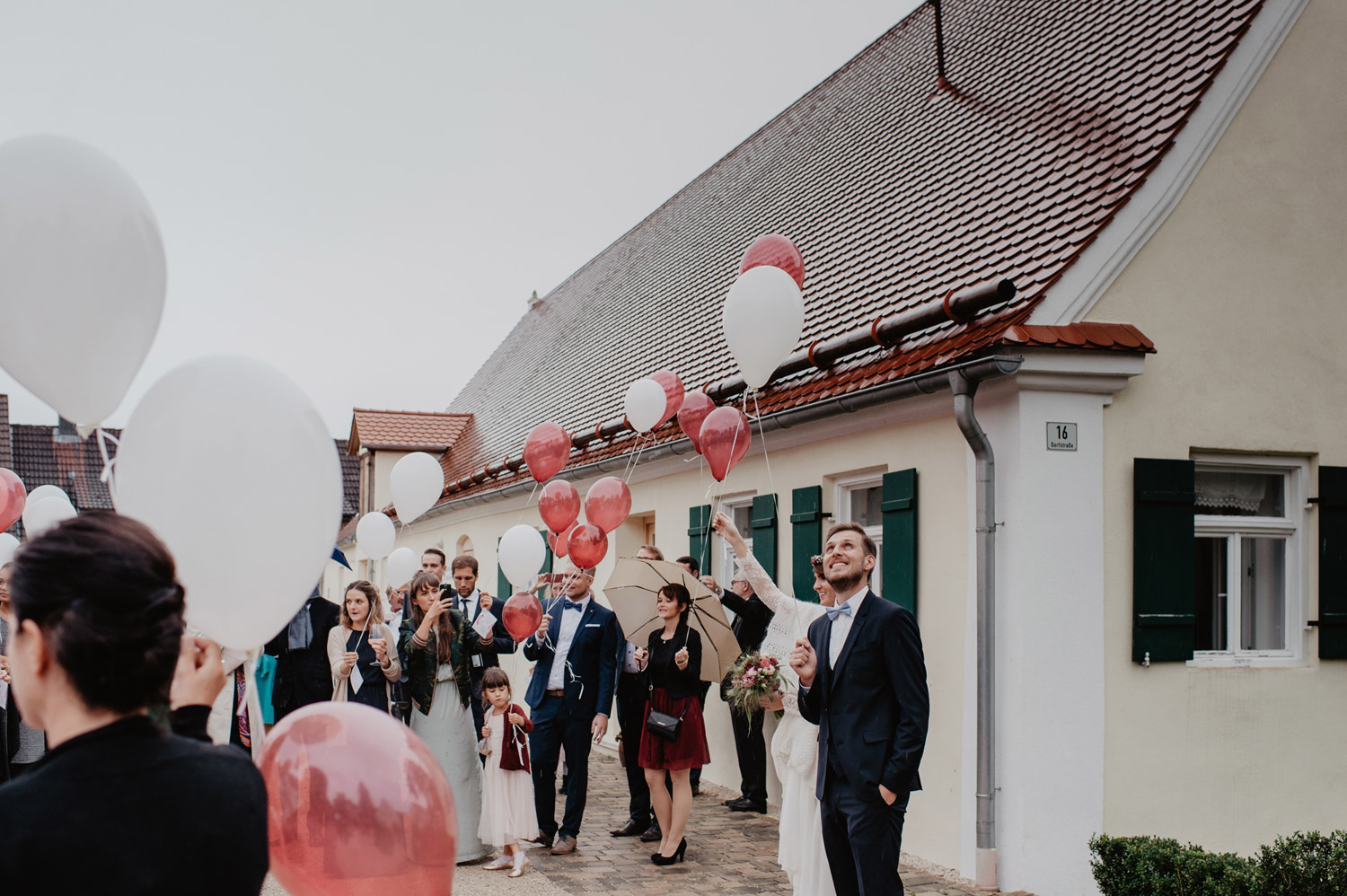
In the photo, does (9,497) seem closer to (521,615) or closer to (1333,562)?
(521,615)

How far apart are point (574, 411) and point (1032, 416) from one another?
10.6m

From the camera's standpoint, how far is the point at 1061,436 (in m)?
7.33

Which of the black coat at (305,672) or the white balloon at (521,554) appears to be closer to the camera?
the black coat at (305,672)

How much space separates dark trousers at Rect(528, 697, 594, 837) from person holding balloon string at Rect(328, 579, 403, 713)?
117 cm

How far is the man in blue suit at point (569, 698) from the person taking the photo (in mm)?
8414

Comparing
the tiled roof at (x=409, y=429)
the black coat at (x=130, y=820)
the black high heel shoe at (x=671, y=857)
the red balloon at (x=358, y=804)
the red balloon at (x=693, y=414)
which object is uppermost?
the tiled roof at (x=409, y=429)

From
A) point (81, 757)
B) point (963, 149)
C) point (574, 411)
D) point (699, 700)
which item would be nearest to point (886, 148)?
point (963, 149)

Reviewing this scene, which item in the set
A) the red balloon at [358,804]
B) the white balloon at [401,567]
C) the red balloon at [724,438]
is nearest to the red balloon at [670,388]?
the red balloon at [724,438]

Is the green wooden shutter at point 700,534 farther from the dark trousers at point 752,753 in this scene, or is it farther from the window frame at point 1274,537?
the window frame at point 1274,537

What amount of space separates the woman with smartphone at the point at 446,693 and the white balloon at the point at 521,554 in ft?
6.10

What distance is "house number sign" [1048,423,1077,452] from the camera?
287 inches

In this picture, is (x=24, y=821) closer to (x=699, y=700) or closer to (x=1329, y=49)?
(x=699, y=700)

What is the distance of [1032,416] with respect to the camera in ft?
23.9

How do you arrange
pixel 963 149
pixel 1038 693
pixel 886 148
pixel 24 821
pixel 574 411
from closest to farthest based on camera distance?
pixel 24 821, pixel 1038 693, pixel 963 149, pixel 886 148, pixel 574 411
